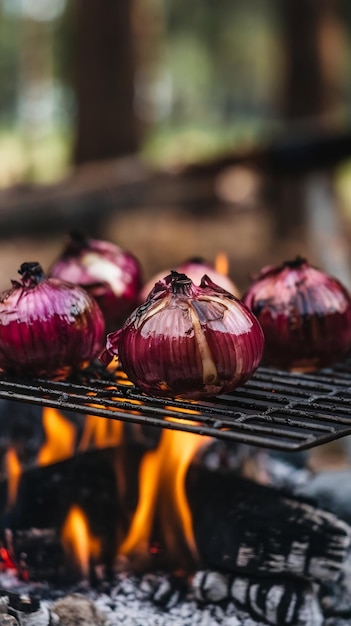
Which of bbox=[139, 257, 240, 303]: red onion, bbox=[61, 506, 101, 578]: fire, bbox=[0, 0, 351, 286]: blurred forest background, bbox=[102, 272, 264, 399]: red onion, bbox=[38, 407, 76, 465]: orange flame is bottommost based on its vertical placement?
bbox=[61, 506, 101, 578]: fire

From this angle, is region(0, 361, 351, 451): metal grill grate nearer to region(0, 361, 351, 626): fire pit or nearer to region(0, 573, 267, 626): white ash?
region(0, 361, 351, 626): fire pit

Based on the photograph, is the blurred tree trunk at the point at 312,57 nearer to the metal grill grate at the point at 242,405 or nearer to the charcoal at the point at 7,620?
the metal grill grate at the point at 242,405

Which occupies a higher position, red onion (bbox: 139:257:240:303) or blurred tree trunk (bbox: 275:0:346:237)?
blurred tree trunk (bbox: 275:0:346:237)

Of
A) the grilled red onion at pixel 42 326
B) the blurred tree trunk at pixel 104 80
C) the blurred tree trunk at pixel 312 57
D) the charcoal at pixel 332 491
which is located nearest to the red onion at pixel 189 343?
the grilled red onion at pixel 42 326

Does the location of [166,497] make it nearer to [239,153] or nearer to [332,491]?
[332,491]

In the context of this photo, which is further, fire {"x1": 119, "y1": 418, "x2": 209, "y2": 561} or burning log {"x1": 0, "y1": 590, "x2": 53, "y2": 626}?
fire {"x1": 119, "y1": 418, "x2": 209, "y2": 561}

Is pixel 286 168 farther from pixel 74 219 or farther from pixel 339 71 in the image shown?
pixel 339 71

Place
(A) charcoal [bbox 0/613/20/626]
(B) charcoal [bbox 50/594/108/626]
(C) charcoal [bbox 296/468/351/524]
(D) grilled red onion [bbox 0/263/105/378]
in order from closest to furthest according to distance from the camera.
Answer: (D) grilled red onion [bbox 0/263/105/378] → (A) charcoal [bbox 0/613/20/626] → (B) charcoal [bbox 50/594/108/626] → (C) charcoal [bbox 296/468/351/524]

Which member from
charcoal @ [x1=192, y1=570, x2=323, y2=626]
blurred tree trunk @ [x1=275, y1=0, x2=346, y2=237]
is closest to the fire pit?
charcoal @ [x1=192, y1=570, x2=323, y2=626]
